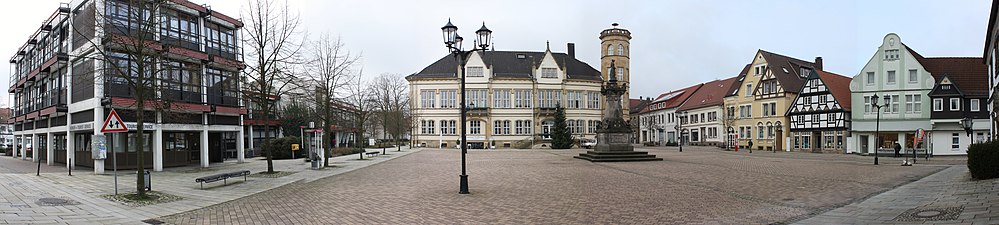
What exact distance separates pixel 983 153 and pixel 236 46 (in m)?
31.1

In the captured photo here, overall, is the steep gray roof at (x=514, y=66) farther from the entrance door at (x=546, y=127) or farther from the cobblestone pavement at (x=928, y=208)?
the cobblestone pavement at (x=928, y=208)

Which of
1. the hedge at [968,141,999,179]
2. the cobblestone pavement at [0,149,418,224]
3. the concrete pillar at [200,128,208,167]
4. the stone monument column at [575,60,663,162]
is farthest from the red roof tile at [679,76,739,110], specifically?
the cobblestone pavement at [0,149,418,224]

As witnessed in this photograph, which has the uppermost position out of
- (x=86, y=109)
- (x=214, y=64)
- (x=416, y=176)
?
(x=214, y=64)

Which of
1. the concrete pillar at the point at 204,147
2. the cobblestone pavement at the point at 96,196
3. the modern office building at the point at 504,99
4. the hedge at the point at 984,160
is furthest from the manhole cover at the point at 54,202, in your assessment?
the modern office building at the point at 504,99

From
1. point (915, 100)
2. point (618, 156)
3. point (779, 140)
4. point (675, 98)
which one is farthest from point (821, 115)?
point (675, 98)

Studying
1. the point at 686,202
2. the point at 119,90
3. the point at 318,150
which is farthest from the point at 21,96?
the point at 686,202

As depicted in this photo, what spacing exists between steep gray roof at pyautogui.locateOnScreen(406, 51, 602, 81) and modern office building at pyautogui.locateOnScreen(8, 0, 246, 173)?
37.4 m

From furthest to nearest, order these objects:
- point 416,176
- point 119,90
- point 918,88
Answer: point 918,88
point 119,90
point 416,176

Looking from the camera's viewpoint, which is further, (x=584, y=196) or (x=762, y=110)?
(x=762, y=110)

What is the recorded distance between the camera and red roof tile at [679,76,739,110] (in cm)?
6888

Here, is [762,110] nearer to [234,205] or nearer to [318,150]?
[318,150]

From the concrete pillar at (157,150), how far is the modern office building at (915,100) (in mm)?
44648

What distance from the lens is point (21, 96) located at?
3603 cm

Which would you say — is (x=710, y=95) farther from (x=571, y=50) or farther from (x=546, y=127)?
(x=546, y=127)
